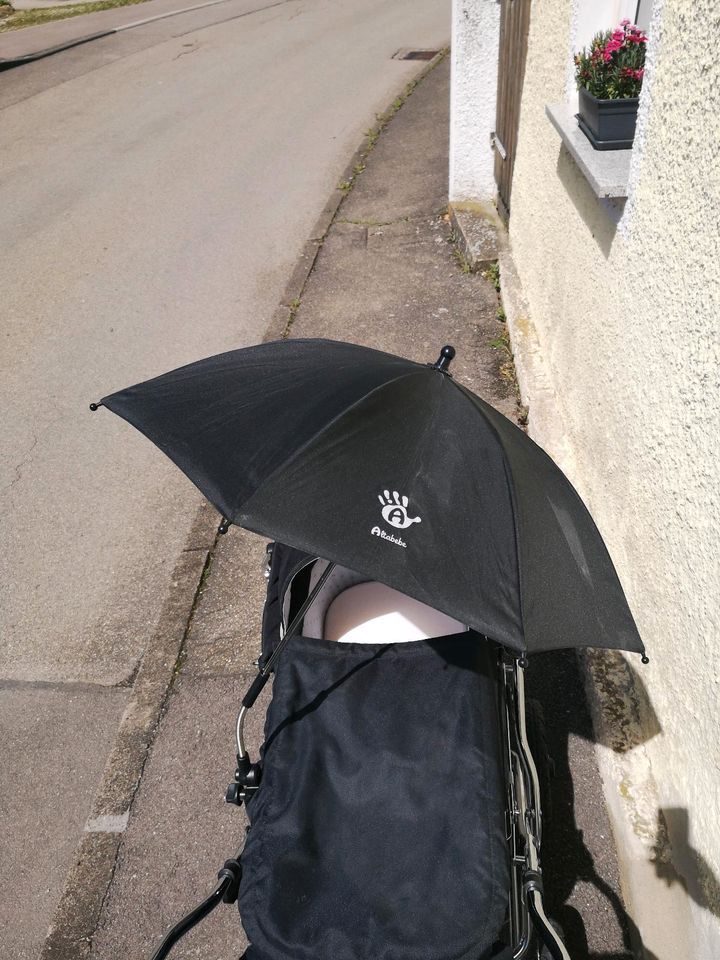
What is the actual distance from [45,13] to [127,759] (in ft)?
66.8

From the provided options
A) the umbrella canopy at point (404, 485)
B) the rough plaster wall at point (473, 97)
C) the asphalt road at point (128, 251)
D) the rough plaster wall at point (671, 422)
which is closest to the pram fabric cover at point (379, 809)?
the umbrella canopy at point (404, 485)

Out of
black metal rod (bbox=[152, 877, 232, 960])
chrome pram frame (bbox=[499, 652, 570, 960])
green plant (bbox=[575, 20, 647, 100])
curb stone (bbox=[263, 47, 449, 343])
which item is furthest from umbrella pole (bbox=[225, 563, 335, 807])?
curb stone (bbox=[263, 47, 449, 343])

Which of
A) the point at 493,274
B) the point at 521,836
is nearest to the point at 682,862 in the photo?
the point at 521,836

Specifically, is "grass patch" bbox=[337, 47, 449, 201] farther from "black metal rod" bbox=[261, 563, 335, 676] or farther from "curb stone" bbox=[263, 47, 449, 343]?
"black metal rod" bbox=[261, 563, 335, 676]

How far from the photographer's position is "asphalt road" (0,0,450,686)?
4.11m

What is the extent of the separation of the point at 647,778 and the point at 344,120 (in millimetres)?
9724

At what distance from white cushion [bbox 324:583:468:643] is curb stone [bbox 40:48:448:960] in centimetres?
115

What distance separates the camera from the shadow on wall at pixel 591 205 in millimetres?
3295

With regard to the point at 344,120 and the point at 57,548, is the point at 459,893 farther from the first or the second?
the point at 344,120

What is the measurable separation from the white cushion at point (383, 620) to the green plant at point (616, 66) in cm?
240

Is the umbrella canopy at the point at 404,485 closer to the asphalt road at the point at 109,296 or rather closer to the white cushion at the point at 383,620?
the white cushion at the point at 383,620

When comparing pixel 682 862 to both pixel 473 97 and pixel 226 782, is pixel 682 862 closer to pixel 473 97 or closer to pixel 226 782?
pixel 226 782

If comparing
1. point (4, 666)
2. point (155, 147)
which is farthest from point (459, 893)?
point (155, 147)

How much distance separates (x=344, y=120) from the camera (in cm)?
1048
